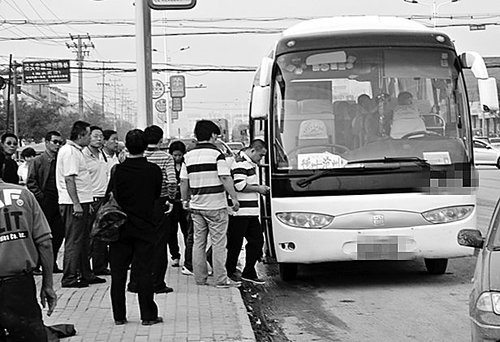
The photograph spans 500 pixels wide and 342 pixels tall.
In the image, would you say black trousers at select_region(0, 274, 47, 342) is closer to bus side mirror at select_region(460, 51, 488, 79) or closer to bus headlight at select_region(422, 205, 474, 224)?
bus headlight at select_region(422, 205, 474, 224)

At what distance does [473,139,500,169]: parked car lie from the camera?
46.8 metres

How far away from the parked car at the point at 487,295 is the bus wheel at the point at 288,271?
→ 5.04 meters

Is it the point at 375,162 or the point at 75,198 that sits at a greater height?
the point at 375,162

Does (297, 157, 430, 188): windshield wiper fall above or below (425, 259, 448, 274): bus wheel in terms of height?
above

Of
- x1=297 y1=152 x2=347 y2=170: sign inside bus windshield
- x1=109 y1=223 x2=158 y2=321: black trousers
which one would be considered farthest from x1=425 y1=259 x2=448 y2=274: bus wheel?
x1=109 y1=223 x2=158 y2=321: black trousers

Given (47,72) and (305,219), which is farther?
(47,72)

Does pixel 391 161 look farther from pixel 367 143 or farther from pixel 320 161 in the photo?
pixel 320 161

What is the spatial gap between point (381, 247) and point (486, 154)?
38.7 meters

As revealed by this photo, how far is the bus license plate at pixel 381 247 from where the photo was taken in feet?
33.7

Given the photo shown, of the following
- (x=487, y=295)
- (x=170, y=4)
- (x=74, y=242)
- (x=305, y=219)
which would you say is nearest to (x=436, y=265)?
(x=305, y=219)

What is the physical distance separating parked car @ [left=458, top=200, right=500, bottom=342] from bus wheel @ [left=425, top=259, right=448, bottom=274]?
16.4 feet

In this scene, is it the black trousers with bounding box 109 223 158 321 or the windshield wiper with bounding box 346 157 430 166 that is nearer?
the black trousers with bounding box 109 223 158 321

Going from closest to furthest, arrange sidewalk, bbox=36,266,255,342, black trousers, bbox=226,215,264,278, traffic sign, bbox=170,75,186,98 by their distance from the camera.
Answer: sidewalk, bbox=36,266,255,342 < black trousers, bbox=226,215,264,278 < traffic sign, bbox=170,75,186,98

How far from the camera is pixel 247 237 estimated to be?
11.0m
